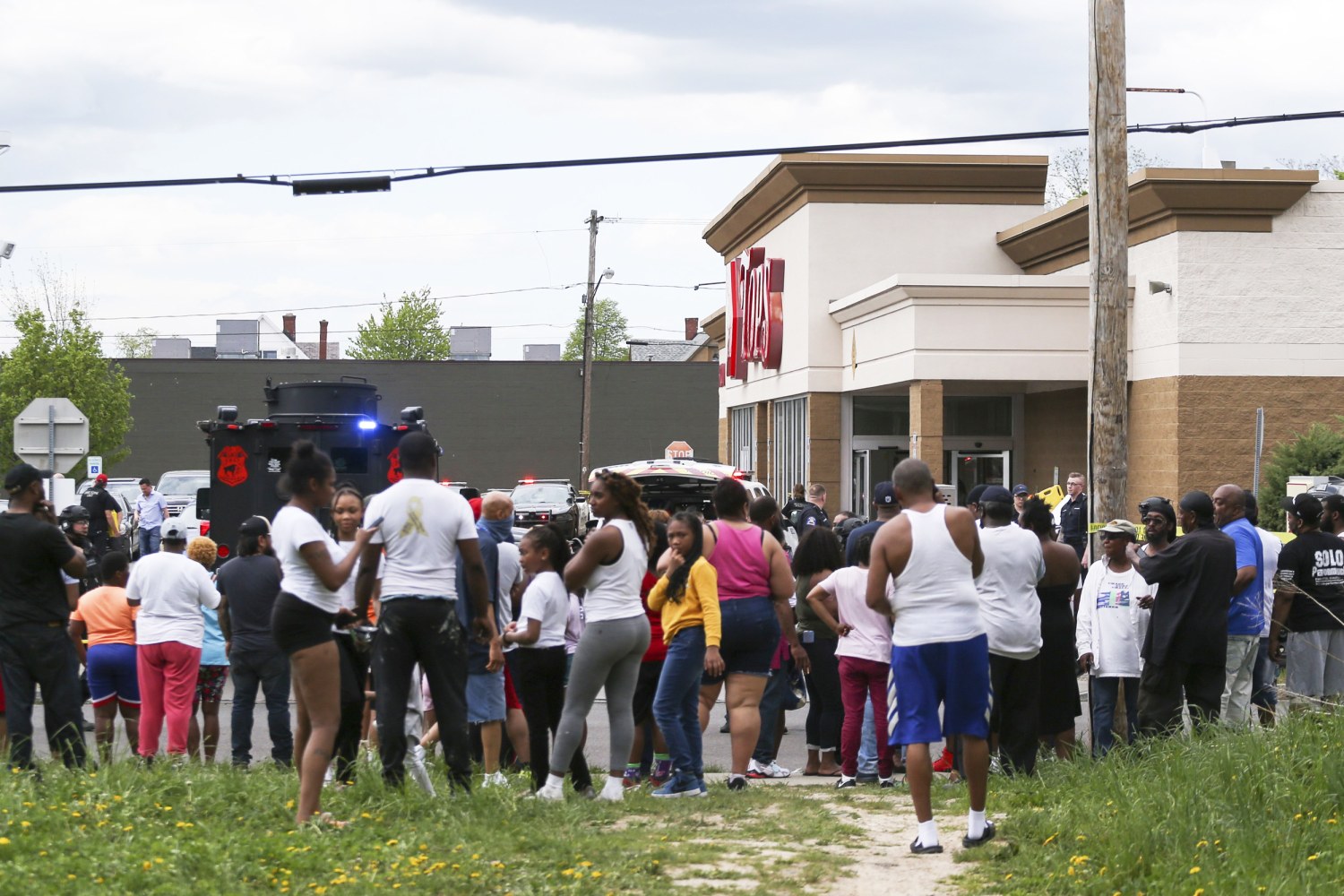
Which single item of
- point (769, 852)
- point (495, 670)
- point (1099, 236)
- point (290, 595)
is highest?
point (1099, 236)

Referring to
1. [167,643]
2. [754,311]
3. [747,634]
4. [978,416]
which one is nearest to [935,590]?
[747,634]

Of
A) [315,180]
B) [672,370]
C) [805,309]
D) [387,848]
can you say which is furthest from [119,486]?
[387,848]

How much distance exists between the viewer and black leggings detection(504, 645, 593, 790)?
27.9 ft

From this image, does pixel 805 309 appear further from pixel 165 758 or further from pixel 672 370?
pixel 672 370

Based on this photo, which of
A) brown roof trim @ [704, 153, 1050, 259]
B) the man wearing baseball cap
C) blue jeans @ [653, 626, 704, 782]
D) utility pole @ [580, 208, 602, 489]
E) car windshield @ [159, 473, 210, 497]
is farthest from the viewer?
utility pole @ [580, 208, 602, 489]

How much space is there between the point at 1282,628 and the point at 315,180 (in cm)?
1060

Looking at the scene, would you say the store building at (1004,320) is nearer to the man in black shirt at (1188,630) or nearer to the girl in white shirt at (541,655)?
the man in black shirt at (1188,630)

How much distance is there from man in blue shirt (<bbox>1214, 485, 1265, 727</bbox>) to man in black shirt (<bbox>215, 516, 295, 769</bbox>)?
20.5 ft

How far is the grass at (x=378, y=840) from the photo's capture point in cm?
638

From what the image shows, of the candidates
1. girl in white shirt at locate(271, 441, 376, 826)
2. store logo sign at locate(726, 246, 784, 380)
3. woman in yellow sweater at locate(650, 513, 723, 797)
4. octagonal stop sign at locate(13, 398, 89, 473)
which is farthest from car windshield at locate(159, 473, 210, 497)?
girl in white shirt at locate(271, 441, 376, 826)

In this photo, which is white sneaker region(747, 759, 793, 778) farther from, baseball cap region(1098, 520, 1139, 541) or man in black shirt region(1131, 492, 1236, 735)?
baseball cap region(1098, 520, 1139, 541)

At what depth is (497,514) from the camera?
9.41m

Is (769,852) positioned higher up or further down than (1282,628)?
further down

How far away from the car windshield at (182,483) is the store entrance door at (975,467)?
16470mm
